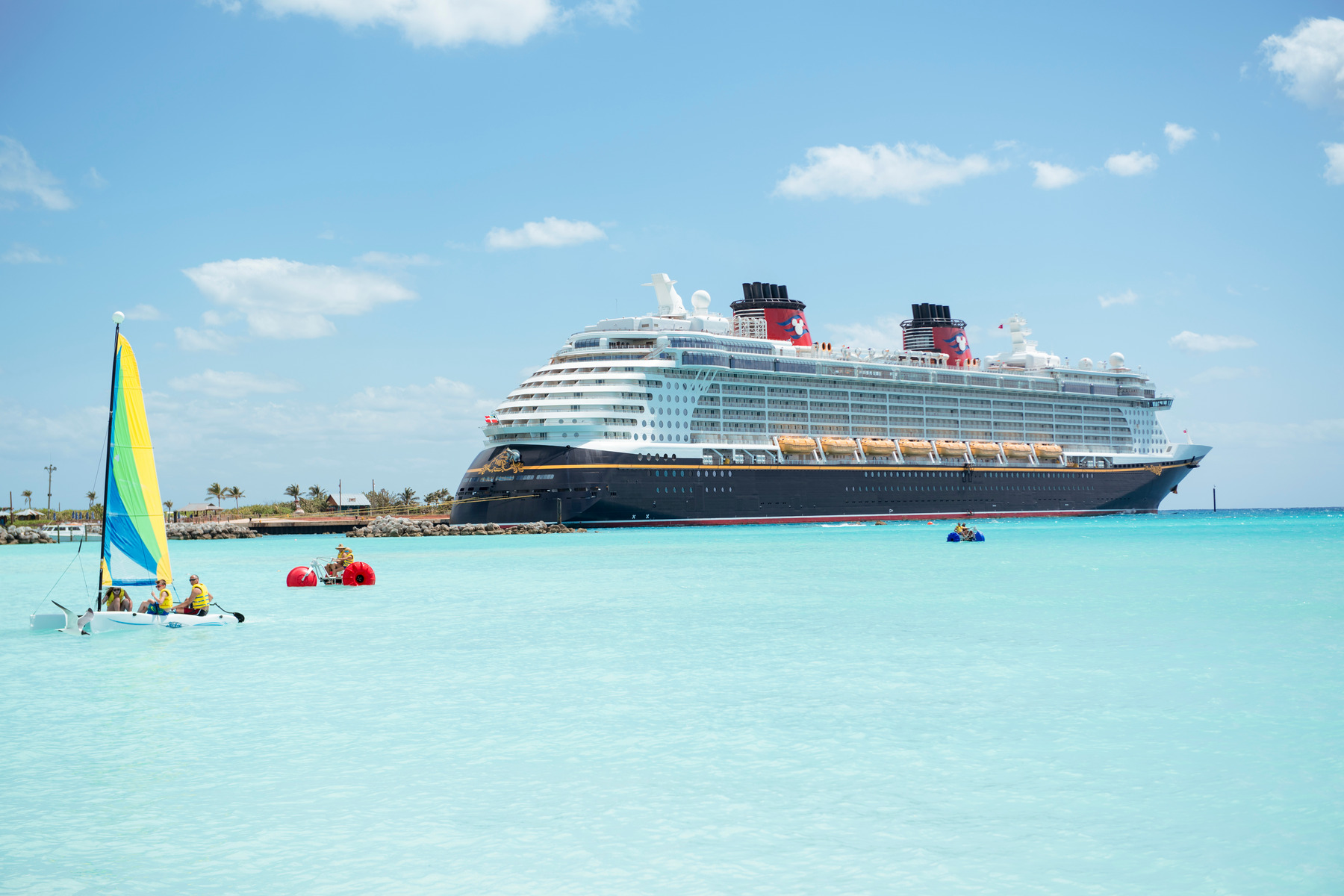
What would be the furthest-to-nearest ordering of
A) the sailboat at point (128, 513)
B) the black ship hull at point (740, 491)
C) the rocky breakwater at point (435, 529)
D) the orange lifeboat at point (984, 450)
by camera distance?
the orange lifeboat at point (984, 450) < the black ship hull at point (740, 491) < the rocky breakwater at point (435, 529) < the sailboat at point (128, 513)

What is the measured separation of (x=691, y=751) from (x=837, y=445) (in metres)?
74.4

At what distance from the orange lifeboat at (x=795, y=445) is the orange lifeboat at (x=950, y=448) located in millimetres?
16003

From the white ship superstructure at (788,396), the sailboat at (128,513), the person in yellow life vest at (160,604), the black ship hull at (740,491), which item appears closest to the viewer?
the sailboat at (128,513)

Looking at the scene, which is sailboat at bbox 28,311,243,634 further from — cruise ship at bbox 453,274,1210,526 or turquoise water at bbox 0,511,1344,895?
cruise ship at bbox 453,274,1210,526

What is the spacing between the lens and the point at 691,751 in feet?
38.0

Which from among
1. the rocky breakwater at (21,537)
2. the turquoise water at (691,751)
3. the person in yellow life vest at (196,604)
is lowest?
the rocky breakwater at (21,537)

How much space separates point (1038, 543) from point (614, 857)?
5001 cm

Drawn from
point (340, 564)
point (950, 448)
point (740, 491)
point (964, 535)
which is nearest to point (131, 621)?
point (340, 564)

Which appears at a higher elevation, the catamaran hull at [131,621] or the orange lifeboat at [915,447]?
the orange lifeboat at [915,447]

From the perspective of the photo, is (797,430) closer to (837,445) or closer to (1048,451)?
(837,445)

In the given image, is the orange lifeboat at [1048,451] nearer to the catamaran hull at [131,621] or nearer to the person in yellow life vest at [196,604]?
the person in yellow life vest at [196,604]

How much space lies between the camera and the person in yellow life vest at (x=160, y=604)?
22453mm

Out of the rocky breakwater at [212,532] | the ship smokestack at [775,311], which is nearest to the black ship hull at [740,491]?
the ship smokestack at [775,311]

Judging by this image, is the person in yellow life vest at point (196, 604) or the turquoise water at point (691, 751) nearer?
the turquoise water at point (691, 751)
